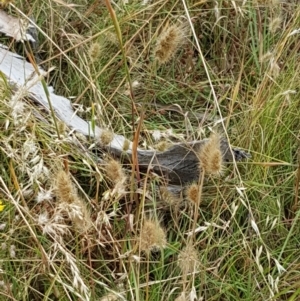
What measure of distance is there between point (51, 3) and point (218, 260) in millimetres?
1172

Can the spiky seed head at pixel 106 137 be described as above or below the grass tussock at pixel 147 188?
above

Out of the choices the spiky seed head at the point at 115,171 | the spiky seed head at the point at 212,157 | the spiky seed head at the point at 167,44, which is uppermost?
the spiky seed head at the point at 167,44

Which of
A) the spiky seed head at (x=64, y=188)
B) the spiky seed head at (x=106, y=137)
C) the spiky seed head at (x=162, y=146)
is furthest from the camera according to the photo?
the spiky seed head at (x=162, y=146)

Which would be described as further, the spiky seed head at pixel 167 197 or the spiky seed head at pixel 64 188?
the spiky seed head at pixel 167 197

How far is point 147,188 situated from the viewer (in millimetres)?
1708

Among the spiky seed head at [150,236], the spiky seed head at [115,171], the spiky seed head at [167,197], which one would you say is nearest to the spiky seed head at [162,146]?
the spiky seed head at [167,197]

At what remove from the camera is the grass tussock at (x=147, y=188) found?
1.41 m

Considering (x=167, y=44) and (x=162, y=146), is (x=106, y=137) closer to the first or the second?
(x=162, y=146)

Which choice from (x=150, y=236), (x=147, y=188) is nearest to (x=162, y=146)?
(x=147, y=188)

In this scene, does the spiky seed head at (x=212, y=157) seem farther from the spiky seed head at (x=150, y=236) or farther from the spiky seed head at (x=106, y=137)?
the spiky seed head at (x=106, y=137)

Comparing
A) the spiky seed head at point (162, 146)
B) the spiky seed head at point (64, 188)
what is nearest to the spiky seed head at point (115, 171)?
the spiky seed head at point (64, 188)

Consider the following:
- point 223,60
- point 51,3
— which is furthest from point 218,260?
point 51,3

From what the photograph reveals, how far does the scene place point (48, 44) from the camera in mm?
2236

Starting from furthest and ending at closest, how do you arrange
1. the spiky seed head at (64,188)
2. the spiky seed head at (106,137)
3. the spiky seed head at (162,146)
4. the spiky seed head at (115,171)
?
the spiky seed head at (162,146)
the spiky seed head at (106,137)
the spiky seed head at (115,171)
the spiky seed head at (64,188)
